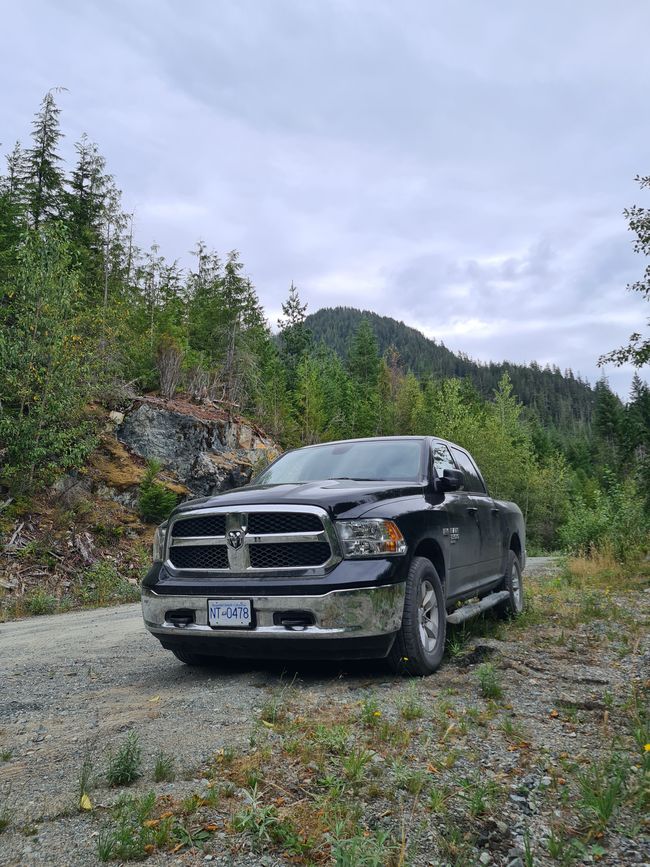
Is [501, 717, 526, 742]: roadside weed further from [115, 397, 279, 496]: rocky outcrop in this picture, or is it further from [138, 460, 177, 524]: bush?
[115, 397, 279, 496]: rocky outcrop

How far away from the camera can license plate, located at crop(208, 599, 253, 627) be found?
430 centimetres

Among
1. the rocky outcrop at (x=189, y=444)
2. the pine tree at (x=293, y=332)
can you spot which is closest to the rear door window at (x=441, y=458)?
the rocky outcrop at (x=189, y=444)

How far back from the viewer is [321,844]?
2.32 metres

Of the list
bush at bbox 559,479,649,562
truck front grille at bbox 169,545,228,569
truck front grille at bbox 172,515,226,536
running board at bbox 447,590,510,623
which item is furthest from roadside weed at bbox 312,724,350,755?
bush at bbox 559,479,649,562

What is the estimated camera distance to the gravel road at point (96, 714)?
99.4 inches

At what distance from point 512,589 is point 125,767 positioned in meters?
5.53

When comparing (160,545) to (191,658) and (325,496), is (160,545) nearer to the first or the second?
(191,658)

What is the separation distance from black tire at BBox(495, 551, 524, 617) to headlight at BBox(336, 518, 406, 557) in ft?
11.1

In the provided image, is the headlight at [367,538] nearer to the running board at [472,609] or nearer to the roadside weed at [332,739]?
the running board at [472,609]

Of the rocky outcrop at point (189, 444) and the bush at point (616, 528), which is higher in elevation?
the rocky outcrop at point (189, 444)

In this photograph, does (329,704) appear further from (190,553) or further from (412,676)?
(190,553)

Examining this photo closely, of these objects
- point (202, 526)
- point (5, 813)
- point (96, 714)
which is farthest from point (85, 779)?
point (202, 526)

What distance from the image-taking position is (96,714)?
13.1ft

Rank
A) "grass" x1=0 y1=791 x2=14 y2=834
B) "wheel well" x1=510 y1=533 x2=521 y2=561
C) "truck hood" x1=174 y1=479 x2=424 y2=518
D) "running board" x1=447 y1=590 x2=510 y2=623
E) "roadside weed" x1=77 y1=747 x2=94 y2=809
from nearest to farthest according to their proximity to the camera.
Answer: "grass" x1=0 y1=791 x2=14 y2=834 → "roadside weed" x1=77 y1=747 x2=94 y2=809 → "truck hood" x1=174 y1=479 x2=424 y2=518 → "running board" x1=447 y1=590 x2=510 y2=623 → "wheel well" x1=510 y1=533 x2=521 y2=561
